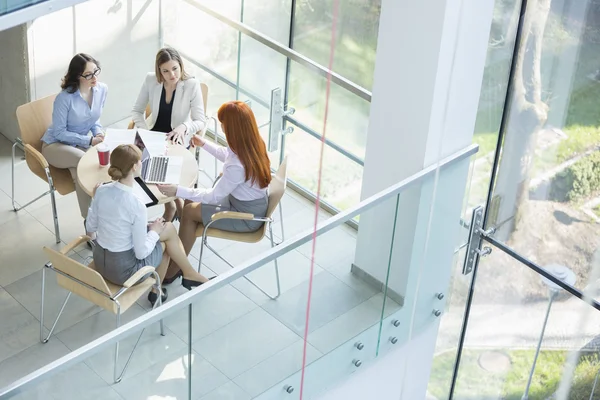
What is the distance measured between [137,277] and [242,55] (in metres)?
2.43

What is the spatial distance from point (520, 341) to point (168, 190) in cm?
249

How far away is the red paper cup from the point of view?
19.1ft

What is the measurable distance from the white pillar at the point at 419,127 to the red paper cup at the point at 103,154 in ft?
4.93

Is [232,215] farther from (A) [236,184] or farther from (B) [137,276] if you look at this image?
(B) [137,276]

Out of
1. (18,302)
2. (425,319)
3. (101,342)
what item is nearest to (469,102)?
(425,319)

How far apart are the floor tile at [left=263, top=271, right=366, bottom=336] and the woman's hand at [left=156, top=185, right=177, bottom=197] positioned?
3.34 feet

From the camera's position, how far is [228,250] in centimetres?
656

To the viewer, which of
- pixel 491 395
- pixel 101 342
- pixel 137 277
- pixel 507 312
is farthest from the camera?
pixel 491 395

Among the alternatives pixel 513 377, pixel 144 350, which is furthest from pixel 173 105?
pixel 513 377

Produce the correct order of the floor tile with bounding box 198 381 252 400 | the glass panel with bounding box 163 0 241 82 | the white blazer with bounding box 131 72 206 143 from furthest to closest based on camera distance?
the glass panel with bounding box 163 0 241 82 → the white blazer with bounding box 131 72 206 143 → the floor tile with bounding box 198 381 252 400

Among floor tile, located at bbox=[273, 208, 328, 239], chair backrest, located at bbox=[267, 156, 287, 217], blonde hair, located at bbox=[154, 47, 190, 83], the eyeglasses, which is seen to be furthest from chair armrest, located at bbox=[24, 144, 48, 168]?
floor tile, located at bbox=[273, 208, 328, 239]

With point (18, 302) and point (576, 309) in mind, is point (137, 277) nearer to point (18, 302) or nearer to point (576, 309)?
point (18, 302)

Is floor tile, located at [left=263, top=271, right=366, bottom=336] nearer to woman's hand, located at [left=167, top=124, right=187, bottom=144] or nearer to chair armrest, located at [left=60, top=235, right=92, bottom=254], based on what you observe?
chair armrest, located at [left=60, top=235, right=92, bottom=254]

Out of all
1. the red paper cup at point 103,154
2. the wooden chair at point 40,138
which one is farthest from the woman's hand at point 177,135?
the wooden chair at point 40,138
